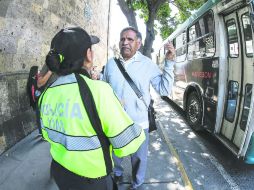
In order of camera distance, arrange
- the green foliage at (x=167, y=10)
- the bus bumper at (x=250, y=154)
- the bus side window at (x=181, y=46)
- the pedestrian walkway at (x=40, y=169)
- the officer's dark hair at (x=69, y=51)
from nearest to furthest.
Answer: the officer's dark hair at (x=69, y=51) < the pedestrian walkway at (x=40, y=169) < the bus bumper at (x=250, y=154) < the bus side window at (x=181, y=46) < the green foliage at (x=167, y=10)

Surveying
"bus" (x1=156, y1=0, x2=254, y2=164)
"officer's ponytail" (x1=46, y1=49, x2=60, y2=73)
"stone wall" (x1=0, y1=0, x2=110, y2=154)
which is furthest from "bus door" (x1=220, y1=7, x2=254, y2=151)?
"stone wall" (x1=0, y1=0, x2=110, y2=154)

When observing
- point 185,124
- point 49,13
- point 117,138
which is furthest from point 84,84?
point 185,124

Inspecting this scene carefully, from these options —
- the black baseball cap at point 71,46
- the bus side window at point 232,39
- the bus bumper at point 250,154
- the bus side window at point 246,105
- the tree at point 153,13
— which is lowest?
the bus bumper at point 250,154

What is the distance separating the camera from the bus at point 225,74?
→ 4.29 metres

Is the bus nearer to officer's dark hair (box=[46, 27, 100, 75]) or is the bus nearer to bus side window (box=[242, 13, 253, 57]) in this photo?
bus side window (box=[242, 13, 253, 57])

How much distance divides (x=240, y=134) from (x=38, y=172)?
9.57 ft

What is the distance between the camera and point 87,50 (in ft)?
5.96

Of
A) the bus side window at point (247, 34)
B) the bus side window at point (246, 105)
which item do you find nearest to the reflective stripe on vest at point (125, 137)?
the bus side window at point (246, 105)

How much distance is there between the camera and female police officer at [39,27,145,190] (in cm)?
167

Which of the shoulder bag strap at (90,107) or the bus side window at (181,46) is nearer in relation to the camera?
the shoulder bag strap at (90,107)

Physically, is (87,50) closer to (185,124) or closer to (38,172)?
(38,172)

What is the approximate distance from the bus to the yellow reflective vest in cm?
270

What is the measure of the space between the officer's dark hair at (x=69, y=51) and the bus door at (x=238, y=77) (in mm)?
2918

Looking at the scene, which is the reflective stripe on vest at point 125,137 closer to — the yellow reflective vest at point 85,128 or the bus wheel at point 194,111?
the yellow reflective vest at point 85,128
